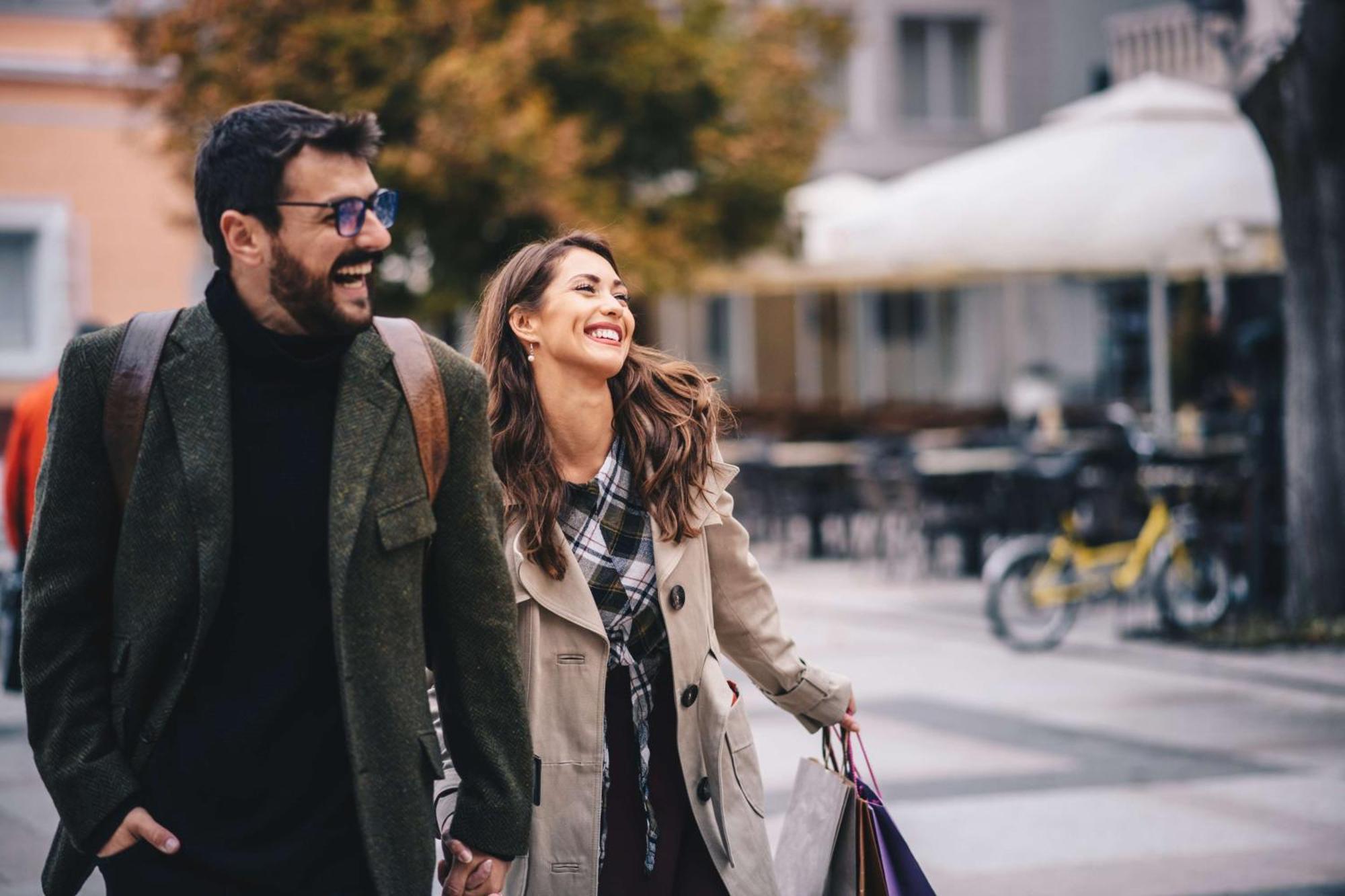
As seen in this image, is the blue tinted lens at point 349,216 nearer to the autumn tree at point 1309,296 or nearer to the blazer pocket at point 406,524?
the blazer pocket at point 406,524

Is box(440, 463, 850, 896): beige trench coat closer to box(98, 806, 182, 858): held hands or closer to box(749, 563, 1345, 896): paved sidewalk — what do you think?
box(98, 806, 182, 858): held hands

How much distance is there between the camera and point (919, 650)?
38.9 feet

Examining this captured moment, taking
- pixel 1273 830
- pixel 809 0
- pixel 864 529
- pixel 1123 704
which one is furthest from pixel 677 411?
pixel 809 0

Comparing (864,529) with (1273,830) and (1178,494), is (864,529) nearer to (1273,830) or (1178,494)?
(1178,494)

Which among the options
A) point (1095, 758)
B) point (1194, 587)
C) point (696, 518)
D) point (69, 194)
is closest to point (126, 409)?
point (696, 518)

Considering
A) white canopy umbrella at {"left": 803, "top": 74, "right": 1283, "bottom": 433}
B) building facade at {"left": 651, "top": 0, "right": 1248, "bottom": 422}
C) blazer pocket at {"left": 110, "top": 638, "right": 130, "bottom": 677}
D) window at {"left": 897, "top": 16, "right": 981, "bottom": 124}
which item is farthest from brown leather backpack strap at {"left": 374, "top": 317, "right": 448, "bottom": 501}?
window at {"left": 897, "top": 16, "right": 981, "bottom": 124}

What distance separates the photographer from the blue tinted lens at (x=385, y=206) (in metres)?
2.96

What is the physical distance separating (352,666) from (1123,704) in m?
7.44

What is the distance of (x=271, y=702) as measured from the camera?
9.24 feet

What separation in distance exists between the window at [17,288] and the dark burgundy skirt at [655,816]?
2171 cm

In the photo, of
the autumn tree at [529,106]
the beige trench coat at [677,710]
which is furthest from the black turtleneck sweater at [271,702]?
the autumn tree at [529,106]

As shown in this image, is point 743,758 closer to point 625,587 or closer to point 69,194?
point 625,587

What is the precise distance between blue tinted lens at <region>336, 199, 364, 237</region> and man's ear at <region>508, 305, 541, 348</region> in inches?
35.8

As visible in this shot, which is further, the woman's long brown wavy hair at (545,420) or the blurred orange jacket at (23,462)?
the blurred orange jacket at (23,462)
